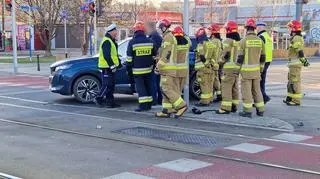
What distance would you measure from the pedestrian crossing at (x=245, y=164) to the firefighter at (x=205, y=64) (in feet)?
12.9

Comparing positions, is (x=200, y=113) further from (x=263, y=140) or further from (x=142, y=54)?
(x=263, y=140)

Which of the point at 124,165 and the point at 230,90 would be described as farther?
the point at 230,90

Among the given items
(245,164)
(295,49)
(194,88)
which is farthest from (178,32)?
(245,164)

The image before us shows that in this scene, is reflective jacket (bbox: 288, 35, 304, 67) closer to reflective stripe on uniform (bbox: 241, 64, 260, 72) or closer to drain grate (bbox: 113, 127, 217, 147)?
reflective stripe on uniform (bbox: 241, 64, 260, 72)

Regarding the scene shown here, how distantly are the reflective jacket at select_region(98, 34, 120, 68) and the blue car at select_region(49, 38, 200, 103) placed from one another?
84 cm

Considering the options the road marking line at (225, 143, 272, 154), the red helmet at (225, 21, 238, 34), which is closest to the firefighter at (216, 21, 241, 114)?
the red helmet at (225, 21, 238, 34)

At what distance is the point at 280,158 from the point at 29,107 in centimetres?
729

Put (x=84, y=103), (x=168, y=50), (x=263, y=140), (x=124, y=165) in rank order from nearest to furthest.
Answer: (x=124, y=165), (x=263, y=140), (x=168, y=50), (x=84, y=103)

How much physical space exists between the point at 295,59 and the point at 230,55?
103 inches

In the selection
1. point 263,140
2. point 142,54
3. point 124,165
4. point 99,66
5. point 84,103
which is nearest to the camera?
point 124,165

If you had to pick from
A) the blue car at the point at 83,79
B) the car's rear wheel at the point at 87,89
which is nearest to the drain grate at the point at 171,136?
the blue car at the point at 83,79

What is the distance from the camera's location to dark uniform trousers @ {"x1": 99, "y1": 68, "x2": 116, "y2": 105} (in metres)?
12.1

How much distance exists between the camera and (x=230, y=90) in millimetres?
11172

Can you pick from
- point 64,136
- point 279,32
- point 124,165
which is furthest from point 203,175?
point 279,32
